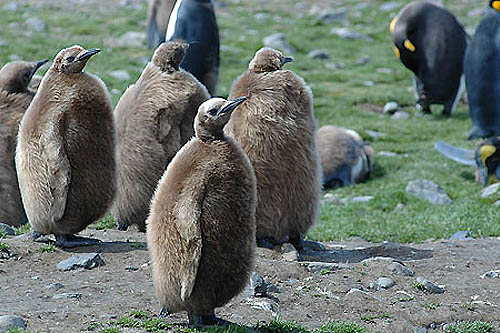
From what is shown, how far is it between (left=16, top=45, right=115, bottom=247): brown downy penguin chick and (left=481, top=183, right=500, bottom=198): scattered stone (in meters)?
5.19

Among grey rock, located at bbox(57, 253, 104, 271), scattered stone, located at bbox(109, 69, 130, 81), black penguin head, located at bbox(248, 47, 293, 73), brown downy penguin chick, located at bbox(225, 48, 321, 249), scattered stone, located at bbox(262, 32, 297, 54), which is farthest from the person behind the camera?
scattered stone, located at bbox(262, 32, 297, 54)

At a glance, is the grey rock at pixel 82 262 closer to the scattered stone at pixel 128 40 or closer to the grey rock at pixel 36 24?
the scattered stone at pixel 128 40

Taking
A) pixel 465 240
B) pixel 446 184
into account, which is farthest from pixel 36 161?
pixel 446 184

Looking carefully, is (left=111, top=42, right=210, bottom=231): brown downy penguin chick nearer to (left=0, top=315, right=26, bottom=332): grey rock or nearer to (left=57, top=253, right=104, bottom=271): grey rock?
(left=57, top=253, right=104, bottom=271): grey rock

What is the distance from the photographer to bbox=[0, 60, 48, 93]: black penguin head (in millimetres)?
7051

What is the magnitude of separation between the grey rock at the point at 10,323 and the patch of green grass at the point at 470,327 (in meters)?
2.27

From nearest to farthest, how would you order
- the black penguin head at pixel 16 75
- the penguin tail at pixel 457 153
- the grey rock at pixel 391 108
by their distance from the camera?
the black penguin head at pixel 16 75, the penguin tail at pixel 457 153, the grey rock at pixel 391 108

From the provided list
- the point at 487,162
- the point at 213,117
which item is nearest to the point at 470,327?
the point at 213,117

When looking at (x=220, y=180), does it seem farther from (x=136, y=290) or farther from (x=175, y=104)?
(x=175, y=104)

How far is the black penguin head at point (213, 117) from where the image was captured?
14.3 feet

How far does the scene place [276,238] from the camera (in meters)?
6.20

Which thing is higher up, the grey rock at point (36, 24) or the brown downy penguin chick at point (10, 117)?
the brown downy penguin chick at point (10, 117)

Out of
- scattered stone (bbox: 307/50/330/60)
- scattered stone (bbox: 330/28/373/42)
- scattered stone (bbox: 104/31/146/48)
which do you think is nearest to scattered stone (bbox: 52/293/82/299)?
scattered stone (bbox: 104/31/146/48)

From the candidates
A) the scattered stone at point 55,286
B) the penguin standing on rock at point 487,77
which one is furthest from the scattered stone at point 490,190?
the scattered stone at point 55,286
